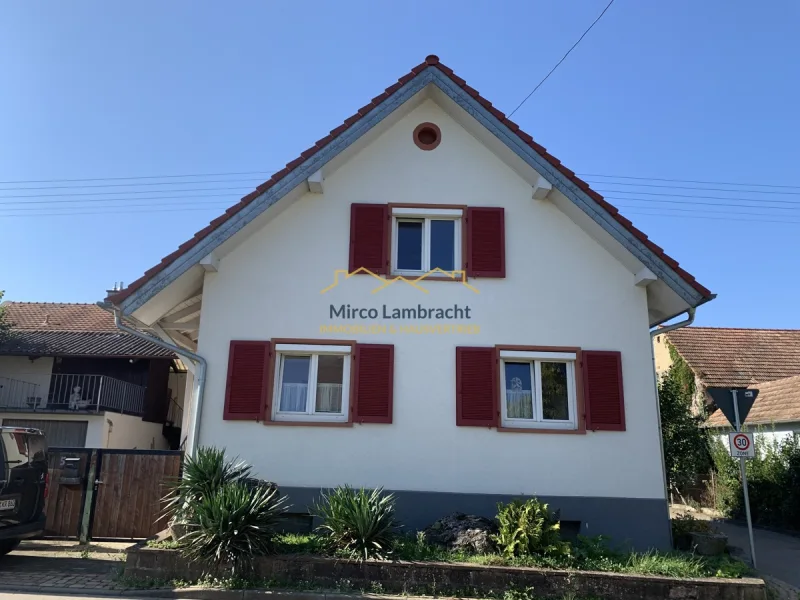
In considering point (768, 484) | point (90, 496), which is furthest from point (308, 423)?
point (768, 484)

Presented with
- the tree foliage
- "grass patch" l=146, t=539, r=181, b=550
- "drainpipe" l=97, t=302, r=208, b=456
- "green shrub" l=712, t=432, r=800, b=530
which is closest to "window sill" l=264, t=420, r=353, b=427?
"drainpipe" l=97, t=302, r=208, b=456

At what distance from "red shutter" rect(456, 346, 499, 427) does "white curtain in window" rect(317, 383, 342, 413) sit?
1959 millimetres

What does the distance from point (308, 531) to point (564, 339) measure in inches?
202

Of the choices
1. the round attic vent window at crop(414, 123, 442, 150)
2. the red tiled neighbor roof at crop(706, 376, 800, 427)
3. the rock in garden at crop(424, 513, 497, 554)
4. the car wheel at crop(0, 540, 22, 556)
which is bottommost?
the car wheel at crop(0, 540, 22, 556)

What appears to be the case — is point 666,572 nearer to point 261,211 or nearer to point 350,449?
point 350,449

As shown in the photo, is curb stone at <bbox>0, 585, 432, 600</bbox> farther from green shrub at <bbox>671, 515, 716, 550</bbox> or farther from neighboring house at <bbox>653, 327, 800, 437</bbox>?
neighboring house at <bbox>653, 327, 800, 437</bbox>

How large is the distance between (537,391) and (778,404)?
1080 cm

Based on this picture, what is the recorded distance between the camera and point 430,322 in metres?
10.1

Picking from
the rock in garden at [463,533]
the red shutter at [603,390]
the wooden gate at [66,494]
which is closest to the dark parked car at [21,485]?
the wooden gate at [66,494]

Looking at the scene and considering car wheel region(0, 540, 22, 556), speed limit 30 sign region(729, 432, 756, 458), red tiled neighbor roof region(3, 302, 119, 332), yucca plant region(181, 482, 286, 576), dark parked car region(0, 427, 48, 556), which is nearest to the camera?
yucca plant region(181, 482, 286, 576)

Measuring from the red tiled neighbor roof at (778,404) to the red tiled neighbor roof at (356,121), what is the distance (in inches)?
343

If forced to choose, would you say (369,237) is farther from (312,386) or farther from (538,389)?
(538,389)

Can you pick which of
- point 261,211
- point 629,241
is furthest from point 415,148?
point 629,241

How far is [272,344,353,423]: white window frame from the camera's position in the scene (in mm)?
9828
